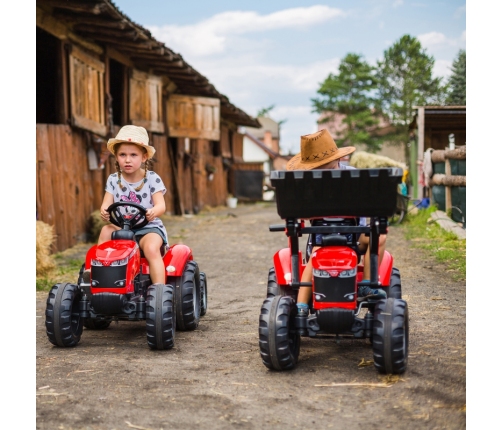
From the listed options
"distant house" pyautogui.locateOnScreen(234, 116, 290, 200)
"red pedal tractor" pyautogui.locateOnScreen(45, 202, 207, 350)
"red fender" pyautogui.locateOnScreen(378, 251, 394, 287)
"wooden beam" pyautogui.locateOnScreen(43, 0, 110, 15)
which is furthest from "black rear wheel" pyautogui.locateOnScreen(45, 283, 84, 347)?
"wooden beam" pyautogui.locateOnScreen(43, 0, 110, 15)

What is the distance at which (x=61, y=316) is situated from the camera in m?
4.48

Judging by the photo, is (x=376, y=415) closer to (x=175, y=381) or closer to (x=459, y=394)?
(x=459, y=394)

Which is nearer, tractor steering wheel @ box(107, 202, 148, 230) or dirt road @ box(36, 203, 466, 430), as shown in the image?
dirt road @ box(36, 203, 466, 430)

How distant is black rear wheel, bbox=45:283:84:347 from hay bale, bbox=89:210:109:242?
273 inches

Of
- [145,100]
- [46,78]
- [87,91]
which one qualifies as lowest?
[87,91]

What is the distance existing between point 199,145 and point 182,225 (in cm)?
745

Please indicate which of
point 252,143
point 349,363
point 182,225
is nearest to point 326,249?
point 349,363

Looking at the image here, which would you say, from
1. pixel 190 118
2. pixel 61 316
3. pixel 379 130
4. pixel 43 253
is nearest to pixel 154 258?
pixel 61 316

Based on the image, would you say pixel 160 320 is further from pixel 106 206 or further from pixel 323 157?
pixel 323 157

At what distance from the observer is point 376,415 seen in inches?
123

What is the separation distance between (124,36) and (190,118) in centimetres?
561

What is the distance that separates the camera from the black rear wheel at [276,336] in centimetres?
Answer: 381

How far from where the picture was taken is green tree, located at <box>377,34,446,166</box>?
3609 cm

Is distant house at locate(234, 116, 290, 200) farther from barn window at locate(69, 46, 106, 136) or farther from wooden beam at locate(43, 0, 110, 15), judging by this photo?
wooden beam at locate(43, 0, 110, 15)
